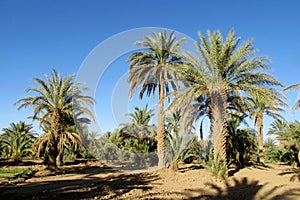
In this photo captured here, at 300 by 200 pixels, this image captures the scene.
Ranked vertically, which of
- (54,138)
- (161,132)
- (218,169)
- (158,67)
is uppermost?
(158,67)

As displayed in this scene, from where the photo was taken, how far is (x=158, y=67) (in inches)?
792

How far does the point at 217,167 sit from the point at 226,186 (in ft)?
7.32

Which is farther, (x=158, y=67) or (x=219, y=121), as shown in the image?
(x=158, y=67)

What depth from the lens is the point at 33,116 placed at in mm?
22078

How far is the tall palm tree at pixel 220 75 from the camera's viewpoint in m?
14.7

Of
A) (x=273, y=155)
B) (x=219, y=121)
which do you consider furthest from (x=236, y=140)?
(x=219, y=121)

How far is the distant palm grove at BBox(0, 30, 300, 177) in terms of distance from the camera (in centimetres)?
1495

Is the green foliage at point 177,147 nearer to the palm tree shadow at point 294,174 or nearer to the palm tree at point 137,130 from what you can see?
the palm tree shadow at point 294,174

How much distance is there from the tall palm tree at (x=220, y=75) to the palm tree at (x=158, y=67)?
4370 millimetres

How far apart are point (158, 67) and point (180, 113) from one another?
4029 mm

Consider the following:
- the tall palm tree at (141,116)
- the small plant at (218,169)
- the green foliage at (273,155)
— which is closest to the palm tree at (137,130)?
the tall palm tree at (141,116)

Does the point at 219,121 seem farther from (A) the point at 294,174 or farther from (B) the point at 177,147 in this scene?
(A) the point at 294,174

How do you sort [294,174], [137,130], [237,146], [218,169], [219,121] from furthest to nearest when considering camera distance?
[137,130]
[237,146]
[219,121]
[294,174]
[218,169]

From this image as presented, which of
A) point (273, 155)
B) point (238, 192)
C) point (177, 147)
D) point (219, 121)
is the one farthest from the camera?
point (273, 155)
